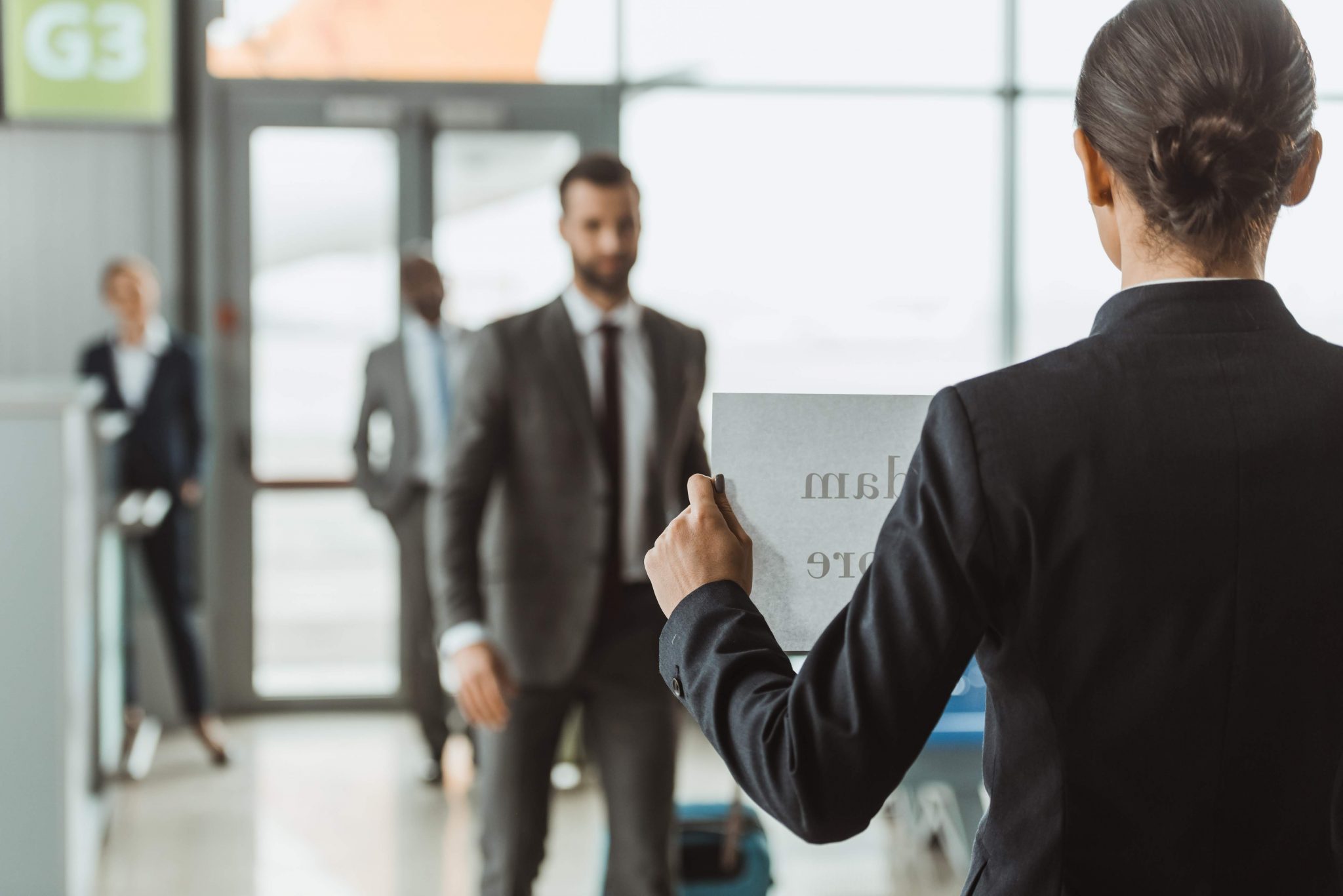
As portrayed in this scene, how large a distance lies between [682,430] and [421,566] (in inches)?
105

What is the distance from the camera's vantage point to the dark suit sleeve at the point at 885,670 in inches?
32.7

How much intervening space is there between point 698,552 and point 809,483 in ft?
0.40

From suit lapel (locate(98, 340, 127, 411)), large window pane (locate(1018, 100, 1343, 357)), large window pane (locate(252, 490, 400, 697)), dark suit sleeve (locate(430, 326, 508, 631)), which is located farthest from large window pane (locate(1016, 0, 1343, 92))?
dark suit sleeve (locate(430, 326, 508, 631))

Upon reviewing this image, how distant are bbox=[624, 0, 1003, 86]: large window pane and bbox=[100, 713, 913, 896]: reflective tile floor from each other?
274 centimetres

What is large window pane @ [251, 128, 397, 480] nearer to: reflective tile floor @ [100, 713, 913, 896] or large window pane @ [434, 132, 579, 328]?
large window pane @ [434, 132, 579, 328]

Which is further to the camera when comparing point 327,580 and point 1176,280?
point 327,580

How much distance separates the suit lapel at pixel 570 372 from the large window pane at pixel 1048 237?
3.73 m

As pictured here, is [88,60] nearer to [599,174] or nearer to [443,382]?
[443,382]

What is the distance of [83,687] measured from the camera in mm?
3693

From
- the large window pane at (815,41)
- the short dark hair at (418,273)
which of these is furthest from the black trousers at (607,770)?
the large window pane at (815,41)

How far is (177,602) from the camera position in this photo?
4973 mm

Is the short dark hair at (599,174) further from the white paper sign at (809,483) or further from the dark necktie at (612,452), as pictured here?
the white paper sign at (809,483)

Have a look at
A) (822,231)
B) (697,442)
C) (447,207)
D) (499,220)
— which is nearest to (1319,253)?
(822,231)

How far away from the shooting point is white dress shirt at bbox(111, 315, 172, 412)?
4969 millimetres
